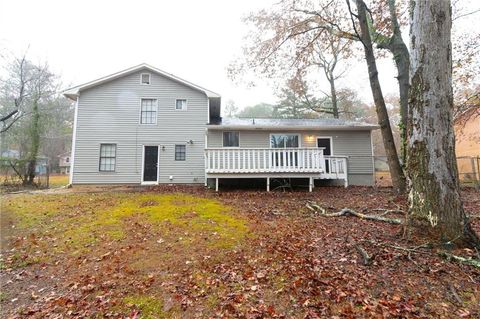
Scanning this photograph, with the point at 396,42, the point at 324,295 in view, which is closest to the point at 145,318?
the point at 324,295

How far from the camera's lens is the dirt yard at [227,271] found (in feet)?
8.98

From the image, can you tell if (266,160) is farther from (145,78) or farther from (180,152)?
(145,78)

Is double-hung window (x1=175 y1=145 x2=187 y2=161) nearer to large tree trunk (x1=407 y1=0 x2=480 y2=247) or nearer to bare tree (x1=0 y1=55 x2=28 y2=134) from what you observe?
bare tree (x1=0 y1=55 x2=28 y2=134)

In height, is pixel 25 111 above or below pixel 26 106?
below

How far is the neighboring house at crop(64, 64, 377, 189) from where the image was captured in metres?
13.2

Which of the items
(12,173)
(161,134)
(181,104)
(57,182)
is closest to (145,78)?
(181,104)

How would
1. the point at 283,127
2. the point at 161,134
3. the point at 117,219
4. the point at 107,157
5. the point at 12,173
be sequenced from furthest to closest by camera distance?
the point at 12,173, the point at 161,134, the point at 107,157, the point at 283,127, the point at 117,219

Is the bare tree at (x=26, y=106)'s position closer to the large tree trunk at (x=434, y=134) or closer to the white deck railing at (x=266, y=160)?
the white deck railing at (x=266, y=160)

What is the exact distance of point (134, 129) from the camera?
13578 millimetres

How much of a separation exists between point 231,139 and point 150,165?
4679 millimetres

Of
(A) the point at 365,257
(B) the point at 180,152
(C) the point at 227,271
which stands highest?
(B) the point at 180,152

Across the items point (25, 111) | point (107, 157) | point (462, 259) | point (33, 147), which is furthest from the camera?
point (25, 111)

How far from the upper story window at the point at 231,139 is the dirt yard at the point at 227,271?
799 centimetres

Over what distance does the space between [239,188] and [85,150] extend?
851 cm
